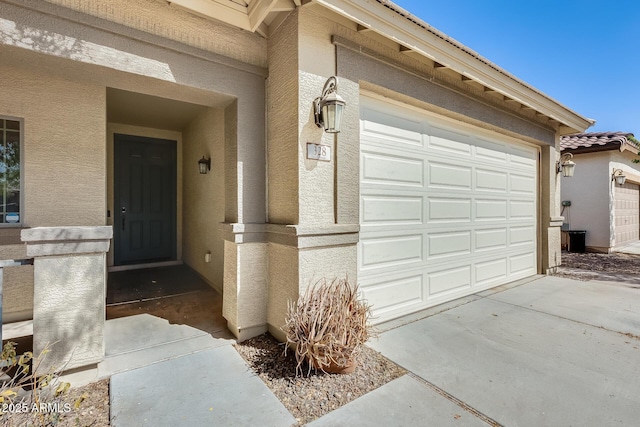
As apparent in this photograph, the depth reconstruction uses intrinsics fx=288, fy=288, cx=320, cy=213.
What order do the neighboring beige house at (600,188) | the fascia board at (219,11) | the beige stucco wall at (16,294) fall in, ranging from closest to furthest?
the fascia board at (219,11) < the beige stucco wall at (16,294) < the neighboring beige house at (600,188)

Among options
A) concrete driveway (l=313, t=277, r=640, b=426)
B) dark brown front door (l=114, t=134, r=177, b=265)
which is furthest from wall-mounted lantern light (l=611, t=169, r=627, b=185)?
dark brown front door (l=114, t=134, r=177, b=265)

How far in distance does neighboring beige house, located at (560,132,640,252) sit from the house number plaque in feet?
35.6

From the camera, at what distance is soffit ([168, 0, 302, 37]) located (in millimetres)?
2768

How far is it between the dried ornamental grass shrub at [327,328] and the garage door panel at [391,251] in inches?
36.2

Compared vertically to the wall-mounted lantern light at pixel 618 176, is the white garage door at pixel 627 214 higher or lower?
lower

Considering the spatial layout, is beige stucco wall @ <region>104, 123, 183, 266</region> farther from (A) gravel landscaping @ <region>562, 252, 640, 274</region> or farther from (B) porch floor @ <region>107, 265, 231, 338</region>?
(A) gravel landscaping @ <region>562, 252, 640, 274</region>

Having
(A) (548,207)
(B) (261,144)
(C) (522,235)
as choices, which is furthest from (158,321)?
(A) (548,207)

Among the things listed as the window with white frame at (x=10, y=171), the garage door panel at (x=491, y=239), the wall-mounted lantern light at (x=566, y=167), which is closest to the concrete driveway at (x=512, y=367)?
the garage door panel at (x=491, y=239)

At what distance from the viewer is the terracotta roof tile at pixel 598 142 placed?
29.9ft

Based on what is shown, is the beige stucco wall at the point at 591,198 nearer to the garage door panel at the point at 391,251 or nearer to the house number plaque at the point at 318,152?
the garage door panel at the point at 391,251

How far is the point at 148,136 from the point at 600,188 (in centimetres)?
1345

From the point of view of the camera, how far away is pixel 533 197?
6.23m

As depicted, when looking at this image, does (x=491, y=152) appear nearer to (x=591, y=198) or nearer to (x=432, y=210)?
(x=432, y=210)

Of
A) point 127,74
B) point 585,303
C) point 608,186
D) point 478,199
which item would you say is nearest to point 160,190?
point 127,74
